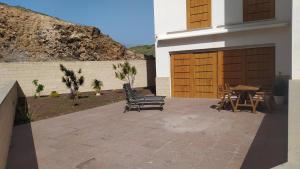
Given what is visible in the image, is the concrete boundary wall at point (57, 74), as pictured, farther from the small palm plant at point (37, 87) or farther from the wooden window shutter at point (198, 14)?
the wooden window shutter at point (198, 14)

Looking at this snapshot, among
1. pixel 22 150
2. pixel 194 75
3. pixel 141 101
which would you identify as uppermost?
pixel 194 75

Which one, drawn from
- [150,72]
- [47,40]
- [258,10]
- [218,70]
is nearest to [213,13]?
[258,10]

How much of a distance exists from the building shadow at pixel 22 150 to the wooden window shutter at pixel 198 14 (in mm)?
8671

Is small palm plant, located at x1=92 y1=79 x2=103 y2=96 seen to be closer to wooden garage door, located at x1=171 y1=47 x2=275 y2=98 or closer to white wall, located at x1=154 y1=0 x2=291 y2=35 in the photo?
wooden garage door, located at x1=171 y1=47 x2=275 y2=98

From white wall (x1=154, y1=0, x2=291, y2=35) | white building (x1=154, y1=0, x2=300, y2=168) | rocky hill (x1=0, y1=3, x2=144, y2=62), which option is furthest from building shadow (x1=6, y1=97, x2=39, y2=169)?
rocky hill (x1=0, y1=3, x2=144, y2=62)

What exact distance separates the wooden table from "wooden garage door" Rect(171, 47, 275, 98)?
4.13ft

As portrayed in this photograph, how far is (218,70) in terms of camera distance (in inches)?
511

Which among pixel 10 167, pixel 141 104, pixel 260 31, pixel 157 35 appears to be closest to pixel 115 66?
pixel 157 35

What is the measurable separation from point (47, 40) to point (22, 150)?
18.7 meters

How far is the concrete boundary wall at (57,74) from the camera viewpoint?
48.3 feet

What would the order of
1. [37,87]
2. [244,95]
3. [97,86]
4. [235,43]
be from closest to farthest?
[244,95]
[235,43]
[37,87]
[97,86]

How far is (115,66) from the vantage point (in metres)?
18.0

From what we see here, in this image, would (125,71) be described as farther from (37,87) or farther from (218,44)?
(218,44)

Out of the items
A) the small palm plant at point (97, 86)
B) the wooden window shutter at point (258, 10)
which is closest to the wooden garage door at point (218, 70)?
the wooden window shutter at point (258, 10)
